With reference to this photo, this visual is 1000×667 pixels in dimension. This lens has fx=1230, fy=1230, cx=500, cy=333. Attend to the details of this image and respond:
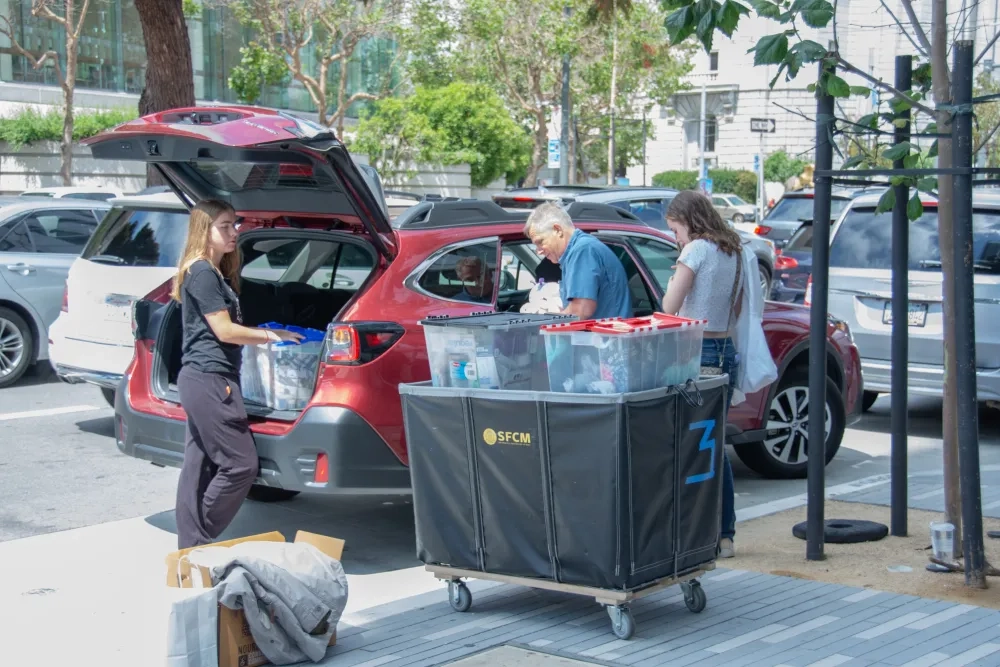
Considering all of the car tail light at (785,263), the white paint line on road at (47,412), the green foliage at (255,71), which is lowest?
the white paint line on road at (47,412)

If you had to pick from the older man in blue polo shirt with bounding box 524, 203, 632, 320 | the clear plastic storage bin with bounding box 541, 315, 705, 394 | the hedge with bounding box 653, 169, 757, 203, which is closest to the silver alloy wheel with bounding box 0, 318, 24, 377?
the older man in blue polo shirt with bounding box 524, 203, 632, 320

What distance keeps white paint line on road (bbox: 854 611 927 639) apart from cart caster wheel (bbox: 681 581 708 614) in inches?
26.0

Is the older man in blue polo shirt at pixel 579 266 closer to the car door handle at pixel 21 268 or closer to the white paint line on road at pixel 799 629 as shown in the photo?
the white paint line on road at pixel 799 629

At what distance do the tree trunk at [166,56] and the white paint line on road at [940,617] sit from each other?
468 inches

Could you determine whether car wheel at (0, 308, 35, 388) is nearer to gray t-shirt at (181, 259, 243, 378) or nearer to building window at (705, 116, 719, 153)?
gray t-shirt at (181, 259, 243, 378)

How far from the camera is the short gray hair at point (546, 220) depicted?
6.24m

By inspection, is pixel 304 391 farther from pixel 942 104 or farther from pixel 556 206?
pixel 942 104

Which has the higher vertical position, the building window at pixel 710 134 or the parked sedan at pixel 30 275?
the building window at pixel 710 134

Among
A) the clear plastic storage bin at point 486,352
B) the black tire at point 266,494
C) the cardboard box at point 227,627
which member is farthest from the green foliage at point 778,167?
the cardboard box at point 227,627

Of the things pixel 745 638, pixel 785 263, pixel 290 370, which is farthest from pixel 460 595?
pixel 785 263

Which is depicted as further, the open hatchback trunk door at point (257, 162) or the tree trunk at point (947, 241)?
the tree trunk at point (947, 241)

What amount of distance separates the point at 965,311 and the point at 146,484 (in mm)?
5228

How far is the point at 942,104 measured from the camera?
5645 mm

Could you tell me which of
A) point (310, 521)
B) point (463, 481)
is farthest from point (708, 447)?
point (310, 521)
